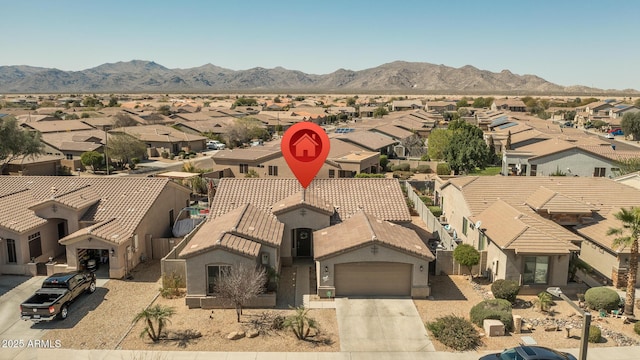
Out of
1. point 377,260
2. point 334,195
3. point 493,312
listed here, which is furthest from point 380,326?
point 334,195

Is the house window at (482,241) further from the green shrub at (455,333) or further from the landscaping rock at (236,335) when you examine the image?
the landscaping rock at (236,335)

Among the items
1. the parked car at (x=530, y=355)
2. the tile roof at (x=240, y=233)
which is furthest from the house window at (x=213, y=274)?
the parked car at (x=530, y=355)

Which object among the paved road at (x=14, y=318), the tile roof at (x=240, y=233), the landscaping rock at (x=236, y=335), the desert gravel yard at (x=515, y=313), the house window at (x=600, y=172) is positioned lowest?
the desert gravel yard at (x=515, y=313)

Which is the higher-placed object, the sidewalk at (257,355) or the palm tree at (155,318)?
the palm tree at (155,318)

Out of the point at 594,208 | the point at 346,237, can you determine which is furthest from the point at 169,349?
the point at 594,208

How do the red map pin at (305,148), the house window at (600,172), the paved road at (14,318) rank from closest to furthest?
the paved road at (14,318) < the red map pin at (305,148) < the house window at (600,172)

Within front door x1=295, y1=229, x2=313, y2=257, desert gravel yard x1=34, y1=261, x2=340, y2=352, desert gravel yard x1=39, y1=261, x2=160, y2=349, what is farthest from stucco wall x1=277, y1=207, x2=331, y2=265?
desert gravel yard x1=39, y1=261, x2=160, y2=349

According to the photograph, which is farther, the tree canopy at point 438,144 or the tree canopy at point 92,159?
the tree canopy at point 438,144

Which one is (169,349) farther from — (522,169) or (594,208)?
(522,169)

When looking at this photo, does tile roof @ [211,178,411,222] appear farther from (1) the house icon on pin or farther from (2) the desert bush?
(2) the desert bush
